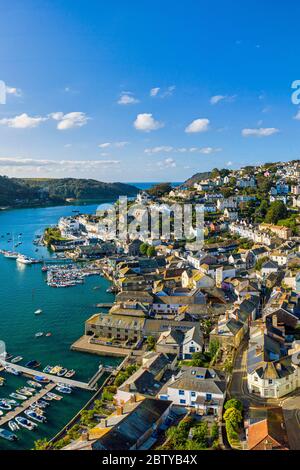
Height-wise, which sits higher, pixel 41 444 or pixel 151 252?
pixel 151 252

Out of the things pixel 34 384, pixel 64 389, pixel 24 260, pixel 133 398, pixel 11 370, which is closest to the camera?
pixel 133 398

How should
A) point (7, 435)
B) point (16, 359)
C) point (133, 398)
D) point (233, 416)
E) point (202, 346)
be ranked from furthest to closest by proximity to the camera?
point (16, 359) < point (202, 346) < point (133, 398) < point (7, 435) < point (233, 416)

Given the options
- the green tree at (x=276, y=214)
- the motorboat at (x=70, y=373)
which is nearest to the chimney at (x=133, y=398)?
the motorboat at (x=70, y=373)

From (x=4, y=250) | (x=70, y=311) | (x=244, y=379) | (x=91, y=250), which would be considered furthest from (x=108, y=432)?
(x=4, y=250)

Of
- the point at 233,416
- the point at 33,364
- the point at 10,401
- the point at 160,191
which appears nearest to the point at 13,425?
the point at 10,401

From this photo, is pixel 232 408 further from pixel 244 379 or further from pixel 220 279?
pixel 220 279

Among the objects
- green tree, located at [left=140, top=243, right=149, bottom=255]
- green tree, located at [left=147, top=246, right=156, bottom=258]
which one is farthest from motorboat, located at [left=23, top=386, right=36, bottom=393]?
green tree, located at [left=140, top=243, right=149, bottom=255]

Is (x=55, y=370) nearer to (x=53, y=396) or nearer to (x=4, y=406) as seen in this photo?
(x=53, y=396)

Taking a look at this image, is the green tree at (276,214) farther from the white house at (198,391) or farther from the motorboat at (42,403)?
the motorboat at (42,403)
